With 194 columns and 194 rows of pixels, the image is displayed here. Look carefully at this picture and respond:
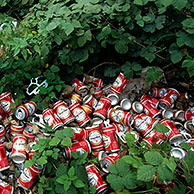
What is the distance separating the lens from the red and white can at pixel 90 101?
185 centimetres

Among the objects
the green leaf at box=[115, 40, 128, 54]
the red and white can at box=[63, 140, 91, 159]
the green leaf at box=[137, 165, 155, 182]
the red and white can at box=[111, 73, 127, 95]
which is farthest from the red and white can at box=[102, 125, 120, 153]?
the green leaf at box=[115, 40, 128, 54]

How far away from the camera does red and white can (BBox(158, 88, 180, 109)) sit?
1.88 metres

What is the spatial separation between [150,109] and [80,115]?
0.57 meters

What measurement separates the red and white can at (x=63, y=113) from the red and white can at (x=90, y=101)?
215 millimetres

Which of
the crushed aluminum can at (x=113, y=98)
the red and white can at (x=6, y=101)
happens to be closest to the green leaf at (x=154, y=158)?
the crushed aluminum can at (x=113, y=98)

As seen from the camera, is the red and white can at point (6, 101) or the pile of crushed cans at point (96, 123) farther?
the red and white can at point (6, 101)

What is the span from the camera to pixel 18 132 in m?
1.67

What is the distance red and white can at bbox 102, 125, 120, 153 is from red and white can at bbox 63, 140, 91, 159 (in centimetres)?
13

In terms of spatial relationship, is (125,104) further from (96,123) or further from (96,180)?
(96,180)

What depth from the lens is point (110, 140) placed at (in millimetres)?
1587

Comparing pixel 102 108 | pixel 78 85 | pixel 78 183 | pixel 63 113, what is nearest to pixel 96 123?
pixel 102 108

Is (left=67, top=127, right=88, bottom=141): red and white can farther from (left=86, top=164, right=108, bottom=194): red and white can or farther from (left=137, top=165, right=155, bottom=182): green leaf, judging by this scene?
(left=137, top=165, right=155, bottom=182): green leaf

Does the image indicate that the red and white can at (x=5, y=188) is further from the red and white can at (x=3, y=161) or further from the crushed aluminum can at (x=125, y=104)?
the crushed aluminum can at (x=125, y=104)

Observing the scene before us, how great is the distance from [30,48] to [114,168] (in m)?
1.22
